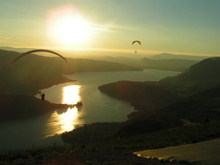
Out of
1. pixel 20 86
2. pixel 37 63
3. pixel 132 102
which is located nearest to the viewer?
pixel 132 102

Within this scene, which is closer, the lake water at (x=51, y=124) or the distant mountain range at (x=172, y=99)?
the distant mountain range at (x=172, y=99)

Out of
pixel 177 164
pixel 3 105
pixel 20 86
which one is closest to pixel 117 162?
pixel 177 164

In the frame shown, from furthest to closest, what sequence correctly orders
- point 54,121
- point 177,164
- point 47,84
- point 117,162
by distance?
1. point 47,84
2. point 54,121
3. point 117,162
4. point 177,164

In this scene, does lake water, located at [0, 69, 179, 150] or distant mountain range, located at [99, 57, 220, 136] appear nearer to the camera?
distant mountain range, located at [99, 57, 220, 136]

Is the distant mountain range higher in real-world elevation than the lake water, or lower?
higher

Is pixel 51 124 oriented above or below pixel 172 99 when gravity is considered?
below

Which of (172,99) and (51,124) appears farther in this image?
(172,99)

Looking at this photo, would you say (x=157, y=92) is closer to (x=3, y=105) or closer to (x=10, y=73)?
(x=3, y=105)

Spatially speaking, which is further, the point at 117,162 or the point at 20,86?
the point at 20,86

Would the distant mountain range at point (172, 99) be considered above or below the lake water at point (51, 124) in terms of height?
above

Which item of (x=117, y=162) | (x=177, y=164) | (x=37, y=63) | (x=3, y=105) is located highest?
(x=37, y=63)

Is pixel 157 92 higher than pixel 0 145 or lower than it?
higher
